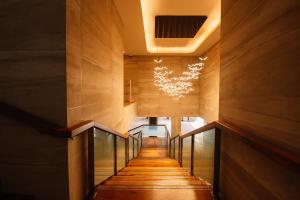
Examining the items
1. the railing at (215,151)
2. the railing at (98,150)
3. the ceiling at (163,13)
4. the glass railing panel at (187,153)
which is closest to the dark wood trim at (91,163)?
the railing at (98,150)

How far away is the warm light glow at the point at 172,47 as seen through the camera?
4.34m

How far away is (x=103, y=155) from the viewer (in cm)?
265

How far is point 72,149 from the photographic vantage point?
1.67m

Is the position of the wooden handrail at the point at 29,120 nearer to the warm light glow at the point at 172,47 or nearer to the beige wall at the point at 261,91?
the beige wall at the point at 261,91

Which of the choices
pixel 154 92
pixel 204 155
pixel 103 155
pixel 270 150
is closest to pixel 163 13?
pixel 204 155

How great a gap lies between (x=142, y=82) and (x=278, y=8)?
315 inches

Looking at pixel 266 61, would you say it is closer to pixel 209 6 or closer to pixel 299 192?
pixel 299 192

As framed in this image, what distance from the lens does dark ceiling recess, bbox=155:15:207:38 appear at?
16.0ft

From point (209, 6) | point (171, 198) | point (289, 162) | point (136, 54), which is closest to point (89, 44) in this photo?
point (171, 198)

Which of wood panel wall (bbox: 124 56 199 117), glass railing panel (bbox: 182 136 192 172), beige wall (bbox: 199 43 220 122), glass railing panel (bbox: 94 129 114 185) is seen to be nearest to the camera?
glass railing panel (bbox: 94 129 114 185)

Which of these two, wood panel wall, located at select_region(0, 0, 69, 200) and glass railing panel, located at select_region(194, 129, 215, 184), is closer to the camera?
wood panel wall, located at select_region(0, 0, 69, 200)

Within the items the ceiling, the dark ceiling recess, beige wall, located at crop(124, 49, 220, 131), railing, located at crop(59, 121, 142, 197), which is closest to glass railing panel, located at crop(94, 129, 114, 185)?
railing, located at crop(59, 121, 142, 197)

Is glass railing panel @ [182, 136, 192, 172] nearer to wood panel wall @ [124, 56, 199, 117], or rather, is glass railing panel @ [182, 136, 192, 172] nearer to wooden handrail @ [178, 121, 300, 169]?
wooden handrail @ [178, 121, 300, 169]

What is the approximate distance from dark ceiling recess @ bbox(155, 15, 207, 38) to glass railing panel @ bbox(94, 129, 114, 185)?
344 cm
